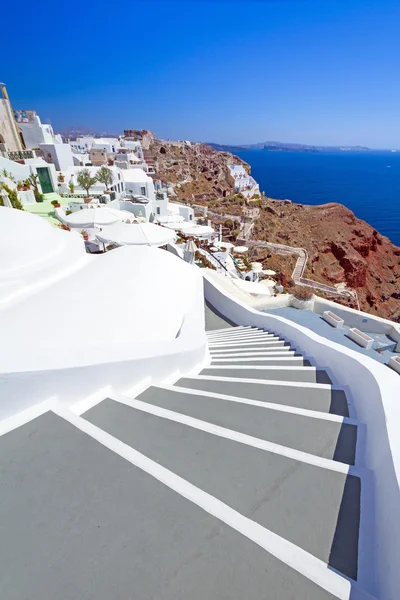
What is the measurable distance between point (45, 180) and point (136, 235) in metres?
18.1

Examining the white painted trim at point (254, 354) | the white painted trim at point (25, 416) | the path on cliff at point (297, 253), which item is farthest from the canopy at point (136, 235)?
the path on cliff at point (297, 253)

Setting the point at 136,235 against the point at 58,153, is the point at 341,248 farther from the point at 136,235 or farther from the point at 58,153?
the point at 136,235

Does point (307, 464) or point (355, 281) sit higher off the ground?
point (307, 464)

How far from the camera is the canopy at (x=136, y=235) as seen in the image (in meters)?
11.9

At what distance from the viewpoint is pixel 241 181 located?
3228 inches

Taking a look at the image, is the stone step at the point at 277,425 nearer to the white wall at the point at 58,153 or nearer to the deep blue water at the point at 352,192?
the white wall at the point at 58,153

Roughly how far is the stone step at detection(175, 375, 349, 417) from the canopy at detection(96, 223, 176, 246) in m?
9.10

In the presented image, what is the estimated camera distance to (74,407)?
2877 mm

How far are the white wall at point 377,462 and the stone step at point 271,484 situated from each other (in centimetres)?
8

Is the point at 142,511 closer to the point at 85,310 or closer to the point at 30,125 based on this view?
the point at 85,310

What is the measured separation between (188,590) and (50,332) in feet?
13.0

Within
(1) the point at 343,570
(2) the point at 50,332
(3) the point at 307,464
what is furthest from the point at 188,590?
(2) the point at 50,332

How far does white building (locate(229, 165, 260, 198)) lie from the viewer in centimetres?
8000

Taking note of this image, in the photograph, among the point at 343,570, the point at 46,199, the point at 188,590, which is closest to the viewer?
the point at 188,590
